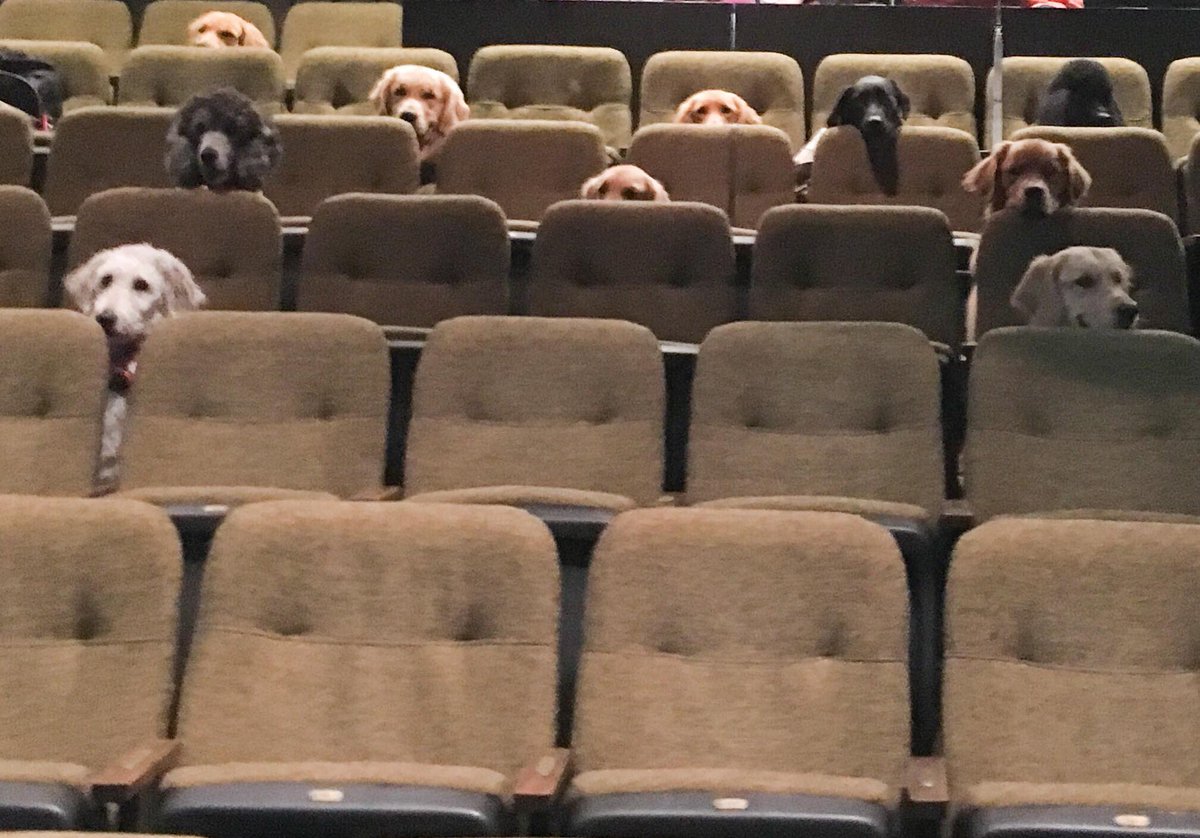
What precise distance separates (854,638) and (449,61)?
292 centimetres

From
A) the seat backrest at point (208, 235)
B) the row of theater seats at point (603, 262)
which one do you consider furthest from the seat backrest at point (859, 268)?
the seat backrest at point (208, 235)

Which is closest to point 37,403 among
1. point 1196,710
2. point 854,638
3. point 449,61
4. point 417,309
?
point 417,309

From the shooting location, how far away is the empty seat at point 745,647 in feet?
4.75

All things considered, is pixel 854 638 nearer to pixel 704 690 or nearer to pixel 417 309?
pixel 704 690

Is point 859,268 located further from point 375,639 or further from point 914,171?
point 375,639

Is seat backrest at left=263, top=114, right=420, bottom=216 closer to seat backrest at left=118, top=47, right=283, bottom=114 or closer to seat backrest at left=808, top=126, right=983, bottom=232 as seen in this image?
seat backrest at left=118, top=47, right=283, bottom=114

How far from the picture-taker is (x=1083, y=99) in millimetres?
3605

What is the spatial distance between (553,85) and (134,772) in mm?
2867

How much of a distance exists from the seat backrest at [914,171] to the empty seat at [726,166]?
0.09 m

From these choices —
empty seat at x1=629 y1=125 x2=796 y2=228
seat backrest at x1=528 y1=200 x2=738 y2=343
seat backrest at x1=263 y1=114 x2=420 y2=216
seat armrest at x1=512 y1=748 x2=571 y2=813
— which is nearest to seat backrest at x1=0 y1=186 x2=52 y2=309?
seat backrest at x1=263 y1=114 x2=420 y2=216

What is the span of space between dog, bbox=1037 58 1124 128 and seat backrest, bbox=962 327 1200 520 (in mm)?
1693

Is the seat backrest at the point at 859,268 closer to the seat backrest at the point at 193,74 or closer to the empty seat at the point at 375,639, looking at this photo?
the empty seat at the point at 375,639

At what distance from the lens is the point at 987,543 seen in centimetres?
150

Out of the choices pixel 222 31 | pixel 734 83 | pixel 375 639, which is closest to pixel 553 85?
pixel 734 83
